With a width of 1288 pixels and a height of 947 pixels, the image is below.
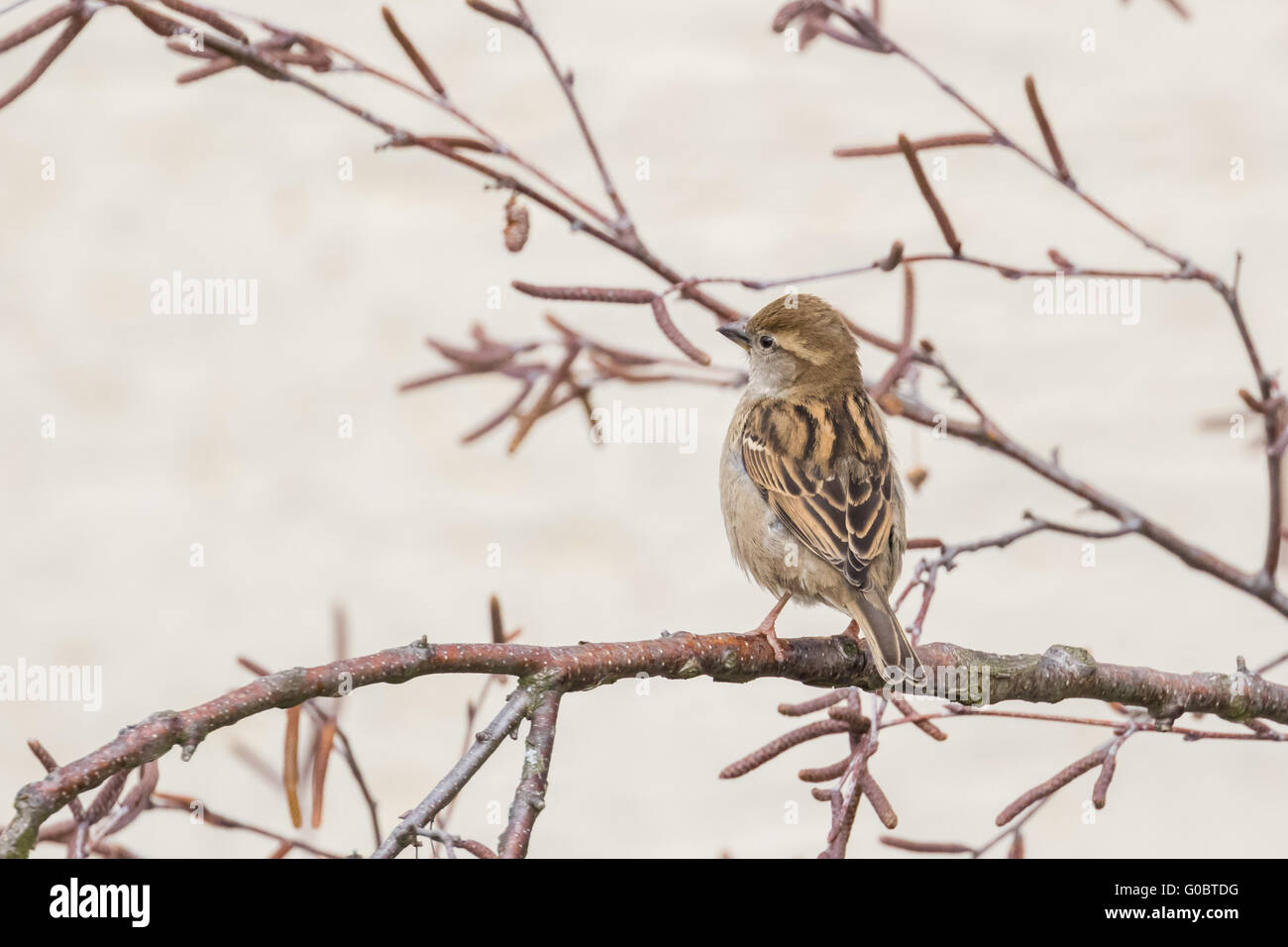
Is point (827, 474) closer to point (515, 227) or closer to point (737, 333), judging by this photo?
point (737, 333)

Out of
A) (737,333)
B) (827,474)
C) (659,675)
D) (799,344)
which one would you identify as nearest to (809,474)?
(827,474)

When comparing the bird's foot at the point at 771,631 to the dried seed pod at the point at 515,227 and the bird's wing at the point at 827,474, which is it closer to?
the bird's wing at the point at 827,474

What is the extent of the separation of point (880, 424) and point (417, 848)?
2144mm

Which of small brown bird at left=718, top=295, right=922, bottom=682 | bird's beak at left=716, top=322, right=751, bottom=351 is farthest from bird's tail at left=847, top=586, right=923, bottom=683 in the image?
bird's beak at left=716, top=322, right=751, bottom=351

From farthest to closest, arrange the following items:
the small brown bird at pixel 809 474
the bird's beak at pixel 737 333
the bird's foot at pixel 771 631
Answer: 1. the bird's beak at pixel 737 333
2. the small brown bird at pixel 809 474
3. the bird's foot at pixel 771 631

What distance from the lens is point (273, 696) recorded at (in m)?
1.28

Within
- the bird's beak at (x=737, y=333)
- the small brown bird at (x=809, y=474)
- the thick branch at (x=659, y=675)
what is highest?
the bird's beak at (x=737, y=333)

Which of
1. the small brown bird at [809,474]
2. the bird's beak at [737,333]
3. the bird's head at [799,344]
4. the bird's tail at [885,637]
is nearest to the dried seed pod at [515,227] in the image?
the small brown bird at [809,474]

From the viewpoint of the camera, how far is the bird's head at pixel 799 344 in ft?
10.7

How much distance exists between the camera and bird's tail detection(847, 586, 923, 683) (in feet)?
6.31

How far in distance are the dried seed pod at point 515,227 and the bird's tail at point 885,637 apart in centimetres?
80
